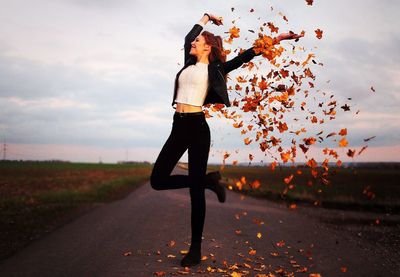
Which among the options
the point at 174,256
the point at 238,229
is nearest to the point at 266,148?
the point at 174,256

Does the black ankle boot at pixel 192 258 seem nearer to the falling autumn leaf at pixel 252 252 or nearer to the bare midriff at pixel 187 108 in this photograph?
the falling autumn leaf at pixel 252 252

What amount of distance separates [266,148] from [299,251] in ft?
6.09

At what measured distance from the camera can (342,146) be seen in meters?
5.15

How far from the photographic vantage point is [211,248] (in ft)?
20.6

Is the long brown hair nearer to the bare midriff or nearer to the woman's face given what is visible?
the woman's face

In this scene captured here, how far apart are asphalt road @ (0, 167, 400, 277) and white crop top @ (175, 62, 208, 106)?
6.45ft

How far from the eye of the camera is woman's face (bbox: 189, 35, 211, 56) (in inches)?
193

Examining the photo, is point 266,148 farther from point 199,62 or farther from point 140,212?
point 140,212

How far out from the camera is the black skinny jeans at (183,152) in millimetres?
4688

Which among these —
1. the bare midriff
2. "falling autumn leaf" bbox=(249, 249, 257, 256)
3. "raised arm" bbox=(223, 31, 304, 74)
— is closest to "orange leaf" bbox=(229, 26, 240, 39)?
"raised arm" bbox=(223, 31, 304, 74)

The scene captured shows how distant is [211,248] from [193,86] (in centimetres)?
274

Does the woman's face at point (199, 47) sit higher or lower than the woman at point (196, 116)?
higher

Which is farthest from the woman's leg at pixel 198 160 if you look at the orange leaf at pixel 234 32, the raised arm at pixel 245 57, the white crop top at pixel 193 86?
the orange leaf at pixel 234 32

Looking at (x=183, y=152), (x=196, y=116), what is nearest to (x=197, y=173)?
(x=183, y=152)
